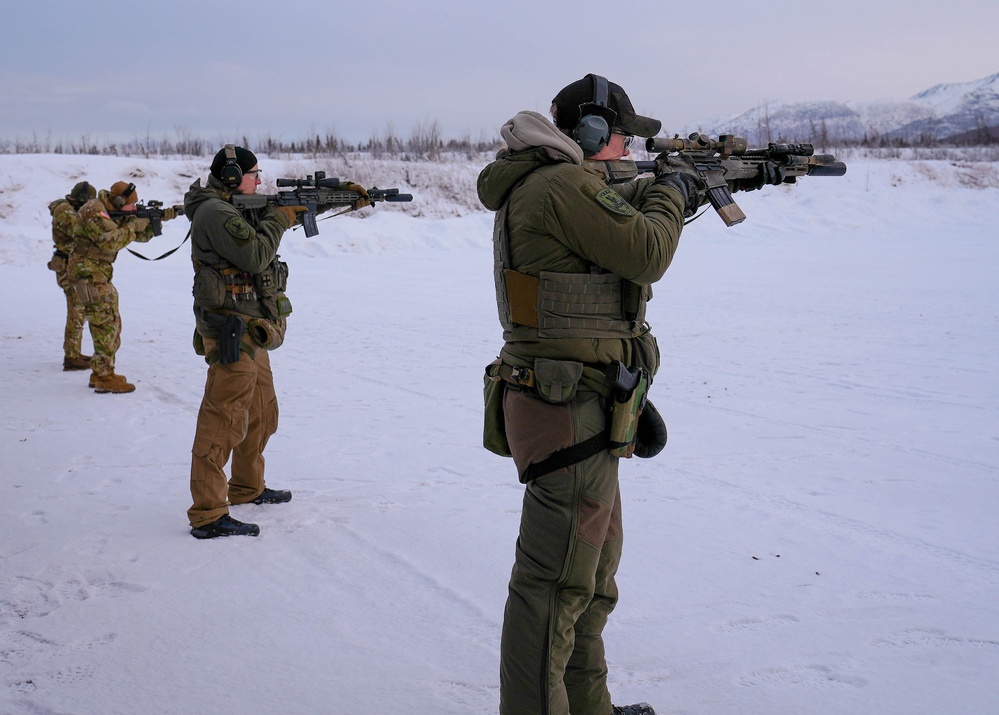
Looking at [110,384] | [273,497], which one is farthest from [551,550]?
[110,384]

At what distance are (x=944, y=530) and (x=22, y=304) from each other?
13.2 meters

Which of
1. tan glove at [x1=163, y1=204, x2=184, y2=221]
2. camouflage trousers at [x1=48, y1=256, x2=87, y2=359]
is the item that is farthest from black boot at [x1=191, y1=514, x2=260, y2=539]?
camouflage trousers at [x1=48, y1=256, x2=87, y2=359]

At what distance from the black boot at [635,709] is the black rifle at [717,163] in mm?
1563

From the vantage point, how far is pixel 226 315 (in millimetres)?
4379

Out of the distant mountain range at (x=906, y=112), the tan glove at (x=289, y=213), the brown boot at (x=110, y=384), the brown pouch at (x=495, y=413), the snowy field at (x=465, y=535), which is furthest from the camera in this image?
the distant mountain range at (x=906, y=112)

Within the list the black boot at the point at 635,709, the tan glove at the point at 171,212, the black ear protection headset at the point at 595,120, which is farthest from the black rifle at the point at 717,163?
the tan glove at the point at 171,212

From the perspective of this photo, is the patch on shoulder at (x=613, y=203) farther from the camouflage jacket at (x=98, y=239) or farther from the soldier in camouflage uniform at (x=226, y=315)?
the camouflage jacket at (x=98, y=239)

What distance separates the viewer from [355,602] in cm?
364

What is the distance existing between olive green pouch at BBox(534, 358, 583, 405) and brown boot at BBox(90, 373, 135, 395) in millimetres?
6314

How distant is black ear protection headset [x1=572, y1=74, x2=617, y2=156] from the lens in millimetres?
2535

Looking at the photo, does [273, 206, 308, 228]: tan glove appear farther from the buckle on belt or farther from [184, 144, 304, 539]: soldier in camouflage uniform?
the buckle on belt

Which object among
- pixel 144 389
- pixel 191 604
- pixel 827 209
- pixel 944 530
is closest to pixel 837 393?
pixel 944 530

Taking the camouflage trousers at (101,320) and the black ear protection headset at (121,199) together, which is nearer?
the camouflage trousers at (101,320)

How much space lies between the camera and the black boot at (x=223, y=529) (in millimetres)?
4328
